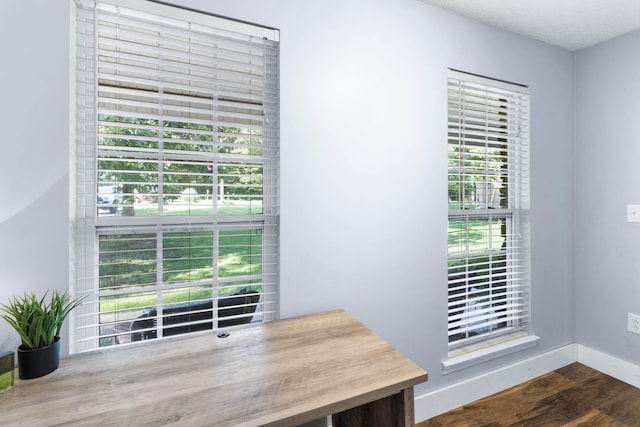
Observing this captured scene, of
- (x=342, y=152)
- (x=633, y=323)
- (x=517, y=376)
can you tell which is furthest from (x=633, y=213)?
(x=342, y=152)

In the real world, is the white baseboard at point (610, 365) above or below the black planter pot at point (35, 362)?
below

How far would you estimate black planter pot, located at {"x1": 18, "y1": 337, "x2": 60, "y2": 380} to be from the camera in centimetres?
102

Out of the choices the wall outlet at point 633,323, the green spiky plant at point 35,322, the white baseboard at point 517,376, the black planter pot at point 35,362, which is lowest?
the white baseboard at point 517,376

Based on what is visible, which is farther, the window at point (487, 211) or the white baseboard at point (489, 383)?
the window at point (487, 211)

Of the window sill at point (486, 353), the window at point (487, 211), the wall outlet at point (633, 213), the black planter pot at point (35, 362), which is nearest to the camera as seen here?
the black planter pot at point (35, 362)

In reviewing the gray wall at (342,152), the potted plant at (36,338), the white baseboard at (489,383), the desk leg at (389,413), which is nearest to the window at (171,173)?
the gray wall at (342,152)

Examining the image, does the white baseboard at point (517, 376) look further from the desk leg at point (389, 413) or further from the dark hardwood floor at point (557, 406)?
the desk leg at point (389, 413)

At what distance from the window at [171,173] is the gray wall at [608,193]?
2.55m

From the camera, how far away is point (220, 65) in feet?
5.04

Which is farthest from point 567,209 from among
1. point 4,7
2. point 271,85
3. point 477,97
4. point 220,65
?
point 4,7

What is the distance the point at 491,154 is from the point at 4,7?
A: 105 inches

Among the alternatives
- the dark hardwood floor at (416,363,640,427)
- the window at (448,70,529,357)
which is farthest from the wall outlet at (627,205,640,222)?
the dark hardwood floor at (416,363,640,427)

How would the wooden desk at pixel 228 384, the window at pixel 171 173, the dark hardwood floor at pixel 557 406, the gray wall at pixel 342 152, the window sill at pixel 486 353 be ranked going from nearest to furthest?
the wooden desk at pixel 228 384 → the gray wall at pixel 342 152 → the window at pixel 171 173 → the dark hardwood floor at pixel 557 406 → the window sill at pixel 486 353

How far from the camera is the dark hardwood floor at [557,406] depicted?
190 centimetres
